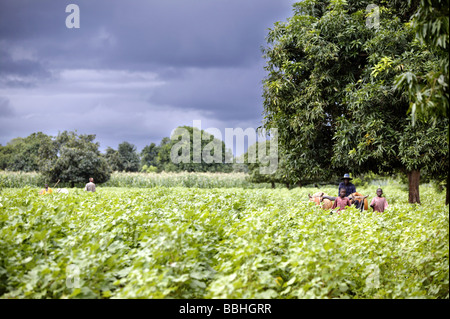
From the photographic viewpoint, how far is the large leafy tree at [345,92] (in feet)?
36.7

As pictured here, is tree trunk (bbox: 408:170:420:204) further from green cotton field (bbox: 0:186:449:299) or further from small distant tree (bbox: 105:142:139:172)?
small distant tree (bbox: 105:142:139:172)

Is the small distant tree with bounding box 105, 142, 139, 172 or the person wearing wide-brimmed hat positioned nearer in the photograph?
the person wearing wide-brimmed hat

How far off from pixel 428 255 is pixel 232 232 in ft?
8.44

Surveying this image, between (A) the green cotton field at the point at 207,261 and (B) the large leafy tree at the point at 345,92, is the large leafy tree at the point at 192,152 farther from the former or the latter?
(A) the green cotton field at the point at 207,261

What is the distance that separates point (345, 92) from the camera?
1280cm

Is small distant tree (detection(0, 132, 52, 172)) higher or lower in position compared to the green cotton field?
higher

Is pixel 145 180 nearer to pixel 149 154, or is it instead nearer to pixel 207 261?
pixel 207 261

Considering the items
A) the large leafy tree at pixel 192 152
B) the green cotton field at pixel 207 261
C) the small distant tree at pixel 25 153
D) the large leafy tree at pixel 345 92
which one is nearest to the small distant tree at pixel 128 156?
the large leafy tree at pixel 192 152

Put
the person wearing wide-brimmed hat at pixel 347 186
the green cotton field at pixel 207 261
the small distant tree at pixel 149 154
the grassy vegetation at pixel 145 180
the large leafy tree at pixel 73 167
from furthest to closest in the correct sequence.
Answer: the small distant tree at pixel 149 154 → the grassy vegetation at pixel 145 180 → the large leafy tree at pixel 73 167 → the person wearing wide-brimmed hat at pixel 347 186 → the green cotton field at pixel 207 261

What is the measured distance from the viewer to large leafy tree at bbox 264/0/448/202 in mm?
11172

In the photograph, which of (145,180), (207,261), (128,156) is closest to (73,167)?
(145,180)

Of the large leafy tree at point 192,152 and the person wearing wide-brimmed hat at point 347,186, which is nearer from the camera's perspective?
the person wearing wide-brimmed hat at point 347,186

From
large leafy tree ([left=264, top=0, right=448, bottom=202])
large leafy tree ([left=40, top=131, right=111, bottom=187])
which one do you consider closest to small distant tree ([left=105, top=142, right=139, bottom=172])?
large leafy tree ([left=40, top=131, right=111, bottom=187])

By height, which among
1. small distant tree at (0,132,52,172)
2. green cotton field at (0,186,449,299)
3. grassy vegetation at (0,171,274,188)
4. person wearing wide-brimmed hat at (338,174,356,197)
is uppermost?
small distant tree at (0,132,52,172)
